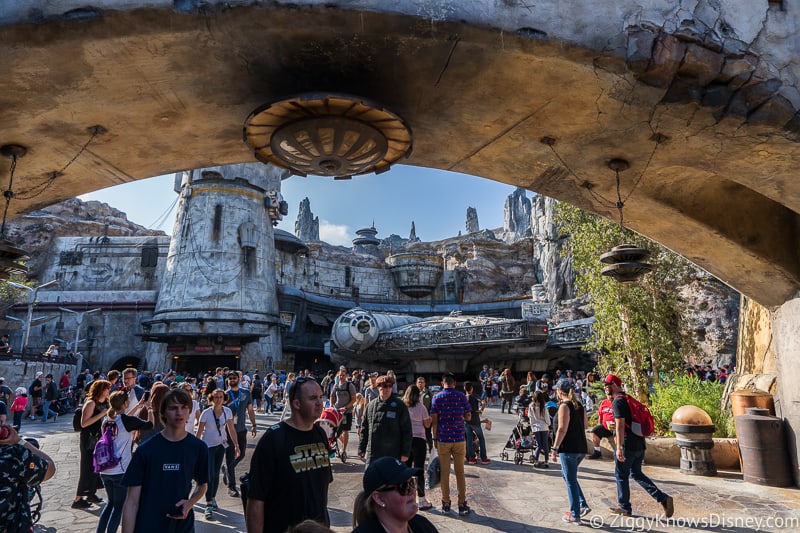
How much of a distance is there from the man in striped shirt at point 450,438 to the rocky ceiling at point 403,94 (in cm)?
319

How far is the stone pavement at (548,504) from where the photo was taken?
539 cm

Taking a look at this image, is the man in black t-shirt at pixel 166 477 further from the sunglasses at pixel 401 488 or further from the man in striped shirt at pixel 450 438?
the man in striped shirt at pixel 450 438

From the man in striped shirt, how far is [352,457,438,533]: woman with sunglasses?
4.20m

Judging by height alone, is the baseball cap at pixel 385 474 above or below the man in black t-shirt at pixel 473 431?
above

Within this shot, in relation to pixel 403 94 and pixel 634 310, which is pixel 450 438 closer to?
pixel 403 94

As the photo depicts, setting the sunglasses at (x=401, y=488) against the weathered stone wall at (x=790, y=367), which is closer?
the sunglasses at (x=401, y=488)

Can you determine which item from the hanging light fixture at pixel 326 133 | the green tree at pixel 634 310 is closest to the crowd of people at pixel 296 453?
the hanging light fixture at pixel 326 133

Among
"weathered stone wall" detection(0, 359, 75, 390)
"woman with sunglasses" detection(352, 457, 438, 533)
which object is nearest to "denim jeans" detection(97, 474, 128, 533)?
"woman with sunglasses" detection(352, 457, 438, 533)

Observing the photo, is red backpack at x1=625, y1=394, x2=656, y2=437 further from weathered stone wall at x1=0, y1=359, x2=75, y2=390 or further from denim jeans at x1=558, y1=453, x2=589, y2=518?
weathered stone wall at x1=0, y1=359, x2=75, y2=390

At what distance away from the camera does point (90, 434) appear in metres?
6.03

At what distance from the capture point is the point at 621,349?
12.2 meters

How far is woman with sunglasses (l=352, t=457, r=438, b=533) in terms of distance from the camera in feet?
6.28

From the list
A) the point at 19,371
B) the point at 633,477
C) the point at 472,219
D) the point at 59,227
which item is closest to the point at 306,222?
the point at 472,219

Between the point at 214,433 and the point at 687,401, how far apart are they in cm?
905
